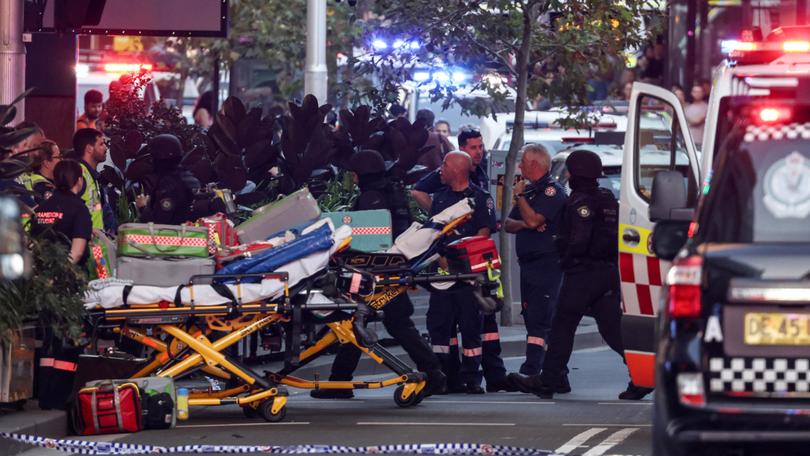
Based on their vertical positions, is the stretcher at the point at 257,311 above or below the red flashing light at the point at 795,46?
below

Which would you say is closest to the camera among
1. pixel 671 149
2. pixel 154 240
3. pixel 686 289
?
pixel 686 289

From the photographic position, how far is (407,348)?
12.7 metres

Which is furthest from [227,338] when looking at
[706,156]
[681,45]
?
[681,45]

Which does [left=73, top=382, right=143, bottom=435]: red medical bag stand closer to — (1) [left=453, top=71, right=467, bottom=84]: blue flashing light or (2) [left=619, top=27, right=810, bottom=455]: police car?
(2) [left=619, top=27, right=810, bottom=455]: police car

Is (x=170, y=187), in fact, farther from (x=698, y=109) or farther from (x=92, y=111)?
(x=698, y=109)

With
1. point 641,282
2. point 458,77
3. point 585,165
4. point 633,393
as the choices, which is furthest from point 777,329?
point 458,77

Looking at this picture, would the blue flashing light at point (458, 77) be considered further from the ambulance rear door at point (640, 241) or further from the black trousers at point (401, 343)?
the ambulance rear door at point (640, 241)

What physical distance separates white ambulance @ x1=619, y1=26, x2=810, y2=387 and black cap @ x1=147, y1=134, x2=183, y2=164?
341 centimetres

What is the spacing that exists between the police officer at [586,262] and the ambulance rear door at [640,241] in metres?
1.39

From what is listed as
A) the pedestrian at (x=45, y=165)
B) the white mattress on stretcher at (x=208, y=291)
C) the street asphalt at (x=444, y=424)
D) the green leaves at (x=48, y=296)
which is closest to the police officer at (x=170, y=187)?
the pedestrian at (x=45, y=165)

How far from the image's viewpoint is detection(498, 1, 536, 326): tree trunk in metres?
17.4

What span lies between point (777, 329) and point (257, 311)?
4.66 m

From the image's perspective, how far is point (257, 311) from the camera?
11102mm

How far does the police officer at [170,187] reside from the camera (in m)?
13.2
